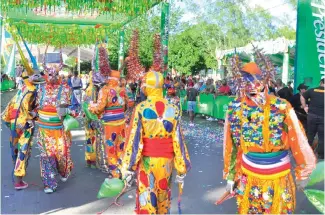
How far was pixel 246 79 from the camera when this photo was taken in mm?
4016

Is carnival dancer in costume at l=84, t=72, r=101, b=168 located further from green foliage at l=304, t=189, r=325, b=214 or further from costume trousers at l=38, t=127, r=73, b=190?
green foliage at l=304, t=189, r=325, b=214

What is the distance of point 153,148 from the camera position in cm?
420

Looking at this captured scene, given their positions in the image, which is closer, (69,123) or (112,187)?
(112,187)

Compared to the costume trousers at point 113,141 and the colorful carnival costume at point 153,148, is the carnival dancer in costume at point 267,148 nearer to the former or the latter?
the colorful carnival costume at point 153,148

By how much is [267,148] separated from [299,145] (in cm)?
27

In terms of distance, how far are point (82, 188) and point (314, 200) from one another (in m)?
3.94

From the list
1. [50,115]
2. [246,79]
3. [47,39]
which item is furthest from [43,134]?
[47,39]

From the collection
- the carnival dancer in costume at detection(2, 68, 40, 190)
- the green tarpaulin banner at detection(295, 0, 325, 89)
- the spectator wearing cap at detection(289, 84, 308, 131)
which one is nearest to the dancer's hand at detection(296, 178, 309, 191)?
the carnival dancer in costume at detection(2, 68, 40, 190)

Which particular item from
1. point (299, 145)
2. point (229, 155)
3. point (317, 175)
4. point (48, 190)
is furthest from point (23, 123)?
point (317, 175)

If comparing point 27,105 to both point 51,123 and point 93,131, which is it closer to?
point 51,123

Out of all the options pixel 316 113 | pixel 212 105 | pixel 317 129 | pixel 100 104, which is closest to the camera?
pixel 100 104

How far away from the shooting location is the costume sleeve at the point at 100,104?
271 inches

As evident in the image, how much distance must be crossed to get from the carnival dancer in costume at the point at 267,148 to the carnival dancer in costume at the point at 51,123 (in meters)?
3.31

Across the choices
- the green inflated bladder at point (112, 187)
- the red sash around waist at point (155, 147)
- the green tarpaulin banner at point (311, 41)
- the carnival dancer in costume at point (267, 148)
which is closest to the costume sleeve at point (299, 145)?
the carnival dancer in costume at point (267, 148)
